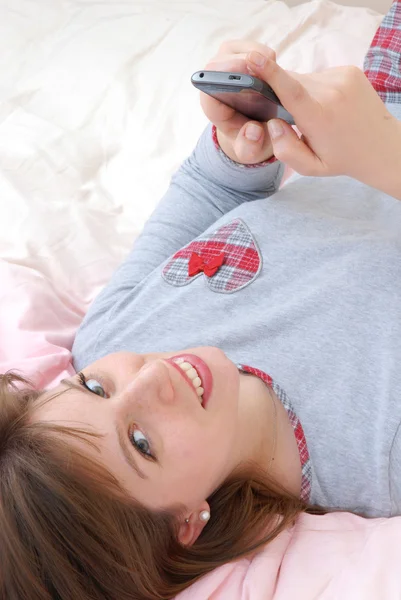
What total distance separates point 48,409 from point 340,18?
1.15 metres

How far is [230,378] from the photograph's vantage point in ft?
2.85

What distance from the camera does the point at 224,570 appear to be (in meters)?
0.84

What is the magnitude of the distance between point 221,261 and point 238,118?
0.22 metres

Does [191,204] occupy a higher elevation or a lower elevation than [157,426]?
higher

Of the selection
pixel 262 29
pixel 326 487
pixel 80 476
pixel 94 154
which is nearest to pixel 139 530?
pixel 80 476

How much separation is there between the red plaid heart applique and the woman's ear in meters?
0.33

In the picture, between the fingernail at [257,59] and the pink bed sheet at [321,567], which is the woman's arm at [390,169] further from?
the pink bed sheet at [321,567]

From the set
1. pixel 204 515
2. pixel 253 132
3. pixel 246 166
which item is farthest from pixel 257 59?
pixel 204 515

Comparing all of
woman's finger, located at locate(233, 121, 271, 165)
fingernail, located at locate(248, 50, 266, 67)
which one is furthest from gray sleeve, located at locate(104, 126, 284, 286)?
fingernail, located at locate(248, 50, 266, 67)

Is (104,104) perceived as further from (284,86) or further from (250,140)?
(284,86)

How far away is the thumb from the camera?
842 millimetres

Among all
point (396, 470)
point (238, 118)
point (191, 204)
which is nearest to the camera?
point (396, 470)

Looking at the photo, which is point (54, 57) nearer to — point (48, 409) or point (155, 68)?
point (155, 68)

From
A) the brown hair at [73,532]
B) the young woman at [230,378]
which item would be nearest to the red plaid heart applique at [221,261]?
the young woman at [230,378]
